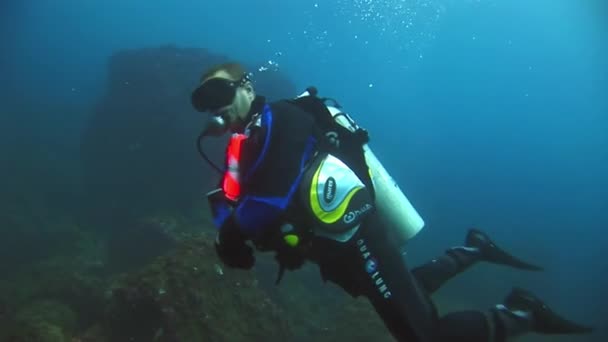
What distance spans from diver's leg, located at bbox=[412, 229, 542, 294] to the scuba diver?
0.54 metres

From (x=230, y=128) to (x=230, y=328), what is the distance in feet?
13.3

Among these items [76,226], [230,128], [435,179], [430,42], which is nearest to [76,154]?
[76,226]

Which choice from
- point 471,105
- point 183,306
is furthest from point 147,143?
point 471,105

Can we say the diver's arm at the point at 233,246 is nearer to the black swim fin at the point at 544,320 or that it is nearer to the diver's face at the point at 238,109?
the diver's face at the point at 238,109

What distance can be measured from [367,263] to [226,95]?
1629mm

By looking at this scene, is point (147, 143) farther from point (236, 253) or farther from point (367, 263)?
point (367, 263)

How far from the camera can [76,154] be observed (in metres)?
25.9

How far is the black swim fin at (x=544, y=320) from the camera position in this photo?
12.0 feet

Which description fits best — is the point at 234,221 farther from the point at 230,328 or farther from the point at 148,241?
the point at 148,241

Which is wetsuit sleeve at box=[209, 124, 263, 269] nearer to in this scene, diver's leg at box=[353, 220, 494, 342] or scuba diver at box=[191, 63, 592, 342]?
scuba diver at box=[191, 63, 592, 342]

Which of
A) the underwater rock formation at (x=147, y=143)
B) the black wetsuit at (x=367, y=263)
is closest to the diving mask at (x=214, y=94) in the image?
the black wetsuit at (x=367, y=263)

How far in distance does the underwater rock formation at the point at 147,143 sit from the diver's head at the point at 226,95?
1229 cm

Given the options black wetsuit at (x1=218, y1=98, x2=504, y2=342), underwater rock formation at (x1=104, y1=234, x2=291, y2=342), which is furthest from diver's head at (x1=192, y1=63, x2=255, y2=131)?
underwater rock formation at (x1=104, y1=234, x2=291, y2=342)

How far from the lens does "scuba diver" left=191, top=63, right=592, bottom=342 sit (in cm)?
275
